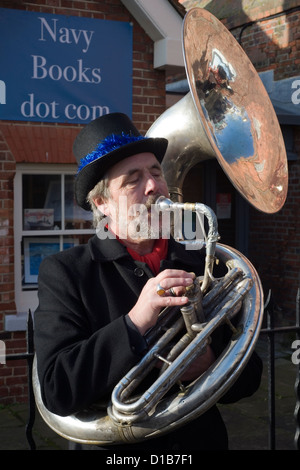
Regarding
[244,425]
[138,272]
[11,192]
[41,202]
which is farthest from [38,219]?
[138,272]

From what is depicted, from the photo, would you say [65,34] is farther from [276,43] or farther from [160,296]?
[160,296]

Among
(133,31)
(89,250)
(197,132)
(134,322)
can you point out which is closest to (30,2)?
(133,31)

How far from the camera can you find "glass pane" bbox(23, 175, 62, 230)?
5.30 metres

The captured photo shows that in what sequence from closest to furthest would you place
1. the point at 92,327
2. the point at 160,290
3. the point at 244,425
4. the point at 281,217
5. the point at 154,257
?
the point at 160,290 < the point at 92,327 < the point at 154,257 < the point at 244,425 < the point at 281,217

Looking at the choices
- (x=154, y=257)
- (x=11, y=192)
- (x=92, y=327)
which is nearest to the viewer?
(x=92, y=327)

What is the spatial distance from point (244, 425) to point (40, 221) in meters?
2.52

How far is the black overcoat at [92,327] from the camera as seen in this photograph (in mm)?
1575

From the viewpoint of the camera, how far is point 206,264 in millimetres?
1762

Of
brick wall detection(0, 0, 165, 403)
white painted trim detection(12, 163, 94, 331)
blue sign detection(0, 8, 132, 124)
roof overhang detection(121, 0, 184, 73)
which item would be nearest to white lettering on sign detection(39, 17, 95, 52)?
blue sign detection(0, 8, 132, 124)

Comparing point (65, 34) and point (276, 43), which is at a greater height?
point (276, 43)

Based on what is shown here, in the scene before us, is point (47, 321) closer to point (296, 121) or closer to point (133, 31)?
point (133, 31)

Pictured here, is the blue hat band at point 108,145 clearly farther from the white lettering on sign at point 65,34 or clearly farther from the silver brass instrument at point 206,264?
the white lettering on sign at point 65,34

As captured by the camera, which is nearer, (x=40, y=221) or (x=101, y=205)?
(x=101, y=205)

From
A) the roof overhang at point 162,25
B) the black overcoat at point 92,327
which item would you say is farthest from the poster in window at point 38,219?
the black overcoat at point 92,327
